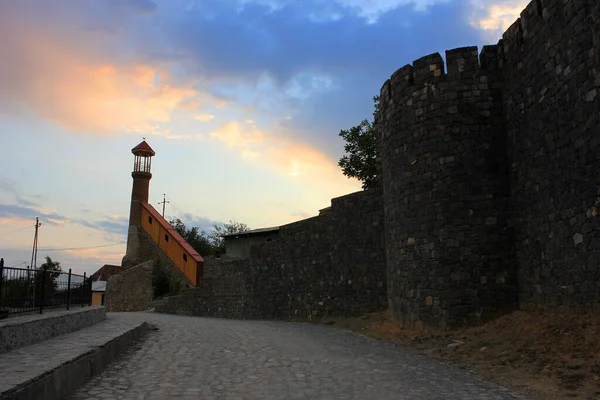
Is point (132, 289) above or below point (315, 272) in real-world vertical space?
below

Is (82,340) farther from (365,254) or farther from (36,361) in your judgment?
(365,254)

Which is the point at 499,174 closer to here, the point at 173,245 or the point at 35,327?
the point at 35,327

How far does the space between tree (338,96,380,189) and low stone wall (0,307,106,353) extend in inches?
703

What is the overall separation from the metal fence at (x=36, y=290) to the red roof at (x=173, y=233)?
15018 mm

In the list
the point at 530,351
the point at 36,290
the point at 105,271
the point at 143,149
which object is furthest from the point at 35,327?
the point at 105,271

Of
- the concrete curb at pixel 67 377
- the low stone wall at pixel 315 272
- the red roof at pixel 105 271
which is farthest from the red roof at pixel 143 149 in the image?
the red roof at pixel 105 271

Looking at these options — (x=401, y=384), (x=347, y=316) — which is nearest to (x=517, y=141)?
(x=401, y=384)

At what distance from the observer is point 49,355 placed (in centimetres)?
659

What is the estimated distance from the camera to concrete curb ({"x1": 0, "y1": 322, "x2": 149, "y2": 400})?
15.1 ft

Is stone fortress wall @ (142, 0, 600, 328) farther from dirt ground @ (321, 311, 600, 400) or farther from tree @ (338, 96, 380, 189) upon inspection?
tree @ (338, 96, 380, 189)

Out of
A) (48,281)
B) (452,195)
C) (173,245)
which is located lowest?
(48,281)

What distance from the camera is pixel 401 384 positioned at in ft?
21.9

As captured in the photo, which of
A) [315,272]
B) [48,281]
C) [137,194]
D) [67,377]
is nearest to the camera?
[67,377]

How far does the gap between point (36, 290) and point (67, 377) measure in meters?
4.88
